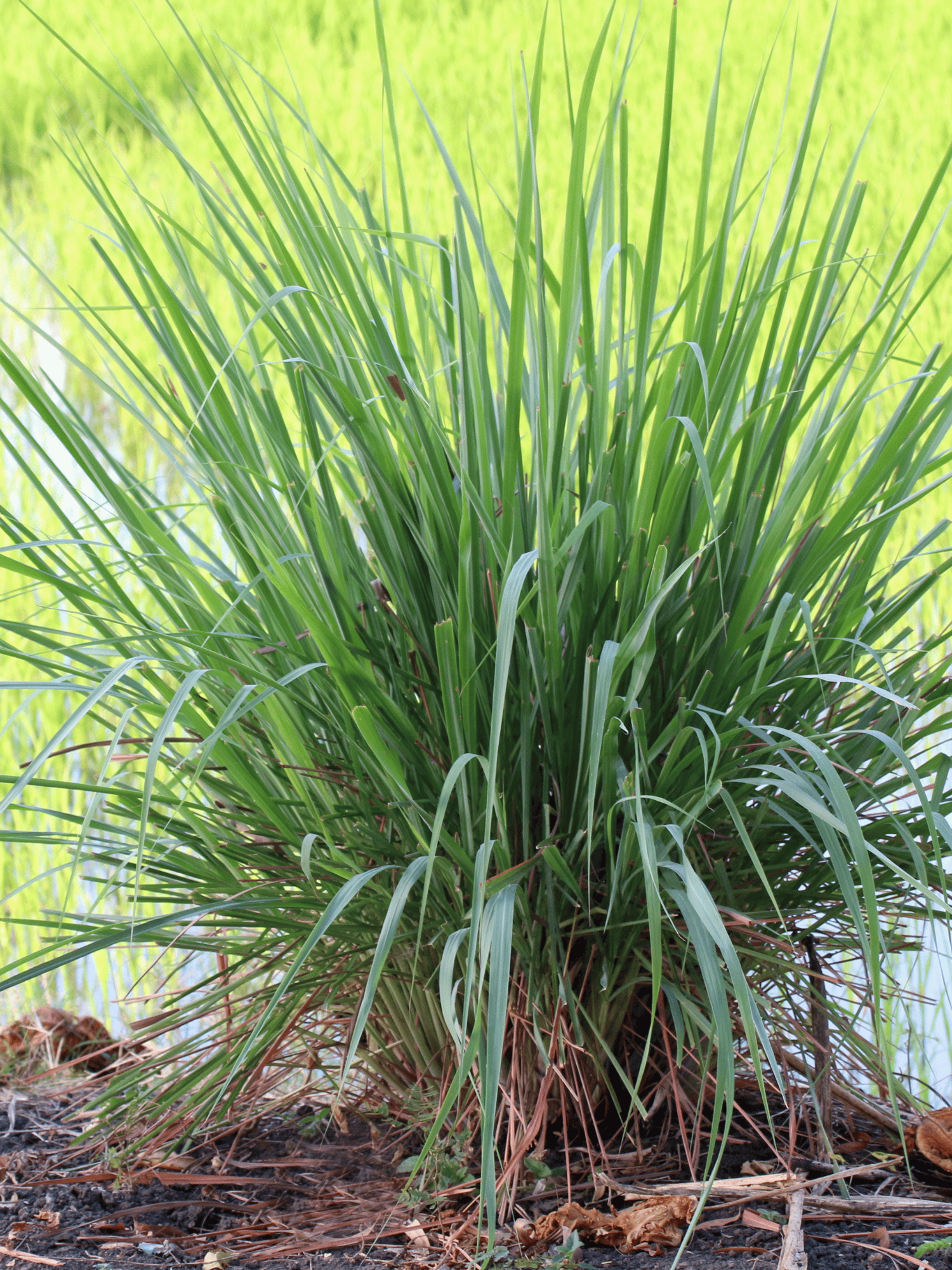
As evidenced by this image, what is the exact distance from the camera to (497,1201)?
25.6 inches

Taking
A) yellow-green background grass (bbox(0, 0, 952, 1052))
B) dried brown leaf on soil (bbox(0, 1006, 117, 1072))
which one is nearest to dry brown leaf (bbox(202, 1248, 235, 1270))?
dried brown leaf on soil (bbox(0, 1006, 117, 1072))

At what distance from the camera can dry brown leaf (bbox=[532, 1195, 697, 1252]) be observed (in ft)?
2.00

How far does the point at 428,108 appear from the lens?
2064 millimetres

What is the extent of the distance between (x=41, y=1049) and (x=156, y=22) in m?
2.34

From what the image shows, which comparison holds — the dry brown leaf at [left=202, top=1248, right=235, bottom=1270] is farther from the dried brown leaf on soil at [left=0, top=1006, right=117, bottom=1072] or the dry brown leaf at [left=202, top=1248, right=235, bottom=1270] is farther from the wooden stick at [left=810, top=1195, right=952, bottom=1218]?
the dried brown leaf on soil at [left=0, top=1006, right=117, bottom=1072]

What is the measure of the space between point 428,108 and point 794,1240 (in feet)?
6.97

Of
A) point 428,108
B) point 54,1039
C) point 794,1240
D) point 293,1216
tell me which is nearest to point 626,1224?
point 794,1240

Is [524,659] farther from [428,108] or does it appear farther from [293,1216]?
[428,108]

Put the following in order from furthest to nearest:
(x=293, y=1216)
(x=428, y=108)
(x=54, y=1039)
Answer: (x=428, y=108) < (x=54, y=1039) < (x=293, y=1216)

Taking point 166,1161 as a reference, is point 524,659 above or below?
above

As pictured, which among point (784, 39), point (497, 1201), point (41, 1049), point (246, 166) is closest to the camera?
point (497, 1201)

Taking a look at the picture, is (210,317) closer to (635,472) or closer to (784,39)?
(635,472)

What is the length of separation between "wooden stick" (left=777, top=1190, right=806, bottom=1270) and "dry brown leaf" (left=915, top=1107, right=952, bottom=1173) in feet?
0.48

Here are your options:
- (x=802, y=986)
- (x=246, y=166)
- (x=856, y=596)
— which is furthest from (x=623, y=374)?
(x=246, y=166)
